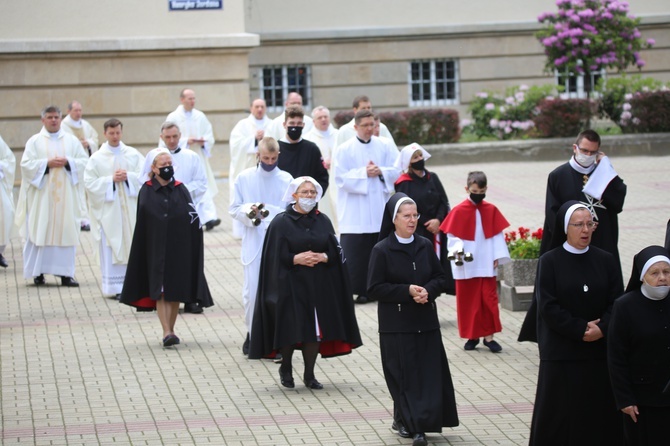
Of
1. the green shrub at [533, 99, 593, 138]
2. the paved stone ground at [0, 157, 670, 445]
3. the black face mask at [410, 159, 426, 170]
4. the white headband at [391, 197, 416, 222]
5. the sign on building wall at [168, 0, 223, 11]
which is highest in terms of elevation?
the sign on building wall at [168, 0, 223, 11]

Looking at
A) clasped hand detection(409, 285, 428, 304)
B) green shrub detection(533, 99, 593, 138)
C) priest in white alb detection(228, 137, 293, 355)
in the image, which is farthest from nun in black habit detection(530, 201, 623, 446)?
green shrub detection(533, 99, 593, 138)

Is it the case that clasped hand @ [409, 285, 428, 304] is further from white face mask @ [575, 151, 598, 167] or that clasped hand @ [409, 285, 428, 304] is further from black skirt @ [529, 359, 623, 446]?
white face mask @ [575, 151, 598, 167]

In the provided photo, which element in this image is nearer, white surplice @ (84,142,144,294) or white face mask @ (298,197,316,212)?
white face mask @ (298,197,316,212)

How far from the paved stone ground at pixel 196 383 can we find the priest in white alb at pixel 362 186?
28.9 inches

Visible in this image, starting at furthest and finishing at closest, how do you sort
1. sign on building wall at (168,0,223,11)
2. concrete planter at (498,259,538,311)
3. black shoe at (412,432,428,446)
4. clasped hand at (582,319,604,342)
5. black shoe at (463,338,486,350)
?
sign on building wall at (168,0,223,11), concrete planter at (498,259,538,311), black shoe at (463,338,486,350), black shoe at (412,432,428,446), clasped hand at (582,319,604,342)

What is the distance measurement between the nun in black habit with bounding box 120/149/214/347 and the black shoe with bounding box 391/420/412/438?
11.4 ft

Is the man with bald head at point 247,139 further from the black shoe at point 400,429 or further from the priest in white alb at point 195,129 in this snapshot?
the black shoe at point 400,429

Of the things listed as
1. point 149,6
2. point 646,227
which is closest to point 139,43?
point 149,6

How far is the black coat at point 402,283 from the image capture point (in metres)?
8.49

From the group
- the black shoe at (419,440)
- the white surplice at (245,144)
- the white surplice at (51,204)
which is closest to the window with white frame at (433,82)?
the white surplice at (245,144)

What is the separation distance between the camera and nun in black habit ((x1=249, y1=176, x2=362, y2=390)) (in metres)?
9.77

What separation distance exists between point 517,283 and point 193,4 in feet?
43.5

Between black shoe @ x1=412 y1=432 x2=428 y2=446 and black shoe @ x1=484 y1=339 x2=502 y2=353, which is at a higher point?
black shoe @ x1=484 y1=339 x2=502 y2=353

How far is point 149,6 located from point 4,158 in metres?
8.54
